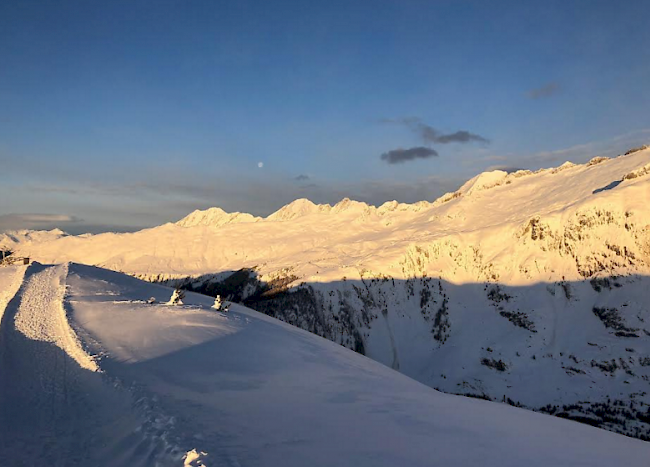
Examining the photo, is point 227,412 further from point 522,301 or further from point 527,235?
point 527,235

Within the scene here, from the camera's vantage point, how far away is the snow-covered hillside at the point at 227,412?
30.0 feet

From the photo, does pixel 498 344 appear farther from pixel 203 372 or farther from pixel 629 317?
pixel 203 372

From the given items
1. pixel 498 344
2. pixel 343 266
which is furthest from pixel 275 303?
pixel 498 344

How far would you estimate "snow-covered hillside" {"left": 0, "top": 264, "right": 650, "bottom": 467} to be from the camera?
9.15 meters

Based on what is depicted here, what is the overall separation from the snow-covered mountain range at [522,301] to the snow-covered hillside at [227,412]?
83.1 metres

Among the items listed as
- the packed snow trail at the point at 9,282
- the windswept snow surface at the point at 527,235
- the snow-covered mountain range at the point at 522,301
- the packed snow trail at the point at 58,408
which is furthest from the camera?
the windswept snow surface at the point at 527,235

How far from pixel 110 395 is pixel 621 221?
4896 inches

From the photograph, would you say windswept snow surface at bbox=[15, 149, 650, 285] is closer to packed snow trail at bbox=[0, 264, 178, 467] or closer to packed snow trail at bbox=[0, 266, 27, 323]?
packed snow trail at bbox=[0, 266, 27, 323]

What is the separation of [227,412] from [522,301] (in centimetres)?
11658

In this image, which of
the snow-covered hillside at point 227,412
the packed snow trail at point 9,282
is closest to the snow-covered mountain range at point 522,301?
the packed snow trail at point 9,282

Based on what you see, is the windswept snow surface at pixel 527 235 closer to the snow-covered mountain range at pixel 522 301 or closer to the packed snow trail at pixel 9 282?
the snow-covered mountain range at pixel 522 301

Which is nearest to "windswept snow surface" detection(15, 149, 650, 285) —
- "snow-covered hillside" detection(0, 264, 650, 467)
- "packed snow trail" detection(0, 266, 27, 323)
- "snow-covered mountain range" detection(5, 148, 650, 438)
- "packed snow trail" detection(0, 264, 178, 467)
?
"snow-covered mountain range" detection(5, 148, 650, 438)

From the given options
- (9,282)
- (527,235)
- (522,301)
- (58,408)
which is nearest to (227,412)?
(58,408)

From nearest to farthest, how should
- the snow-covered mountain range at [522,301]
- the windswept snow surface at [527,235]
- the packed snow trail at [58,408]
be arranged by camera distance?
the packed snow trail at [58,408] < the snow-covered mountain range at [522,301] < the windswept snow surface at [527,235]
